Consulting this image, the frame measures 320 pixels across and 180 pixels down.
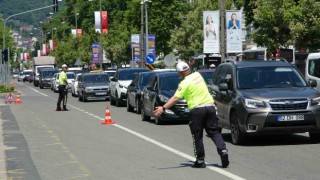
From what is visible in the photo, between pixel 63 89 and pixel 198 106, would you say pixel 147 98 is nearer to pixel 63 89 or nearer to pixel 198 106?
pixel 63 89

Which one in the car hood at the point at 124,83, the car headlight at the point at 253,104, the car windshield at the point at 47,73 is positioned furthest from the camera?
the car windshield at the point at 47,73

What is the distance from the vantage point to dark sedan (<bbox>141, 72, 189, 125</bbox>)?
24.1 meters

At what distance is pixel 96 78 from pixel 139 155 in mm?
30812

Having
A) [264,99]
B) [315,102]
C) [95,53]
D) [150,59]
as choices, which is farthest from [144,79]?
[95,53]

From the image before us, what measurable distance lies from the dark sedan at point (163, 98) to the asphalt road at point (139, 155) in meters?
0.52

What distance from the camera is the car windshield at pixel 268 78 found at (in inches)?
688

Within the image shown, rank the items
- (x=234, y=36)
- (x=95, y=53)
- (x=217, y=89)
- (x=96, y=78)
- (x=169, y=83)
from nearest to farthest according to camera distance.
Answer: (x=217, y=89), (x=169, y=83), (x=234, y=36), (x=96, y=78), (x=95, y=53)

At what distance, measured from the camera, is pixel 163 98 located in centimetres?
2473

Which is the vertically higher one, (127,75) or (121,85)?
(127,75)

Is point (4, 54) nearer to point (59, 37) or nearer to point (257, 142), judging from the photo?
point (257, 142)

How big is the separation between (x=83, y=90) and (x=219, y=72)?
26286mm

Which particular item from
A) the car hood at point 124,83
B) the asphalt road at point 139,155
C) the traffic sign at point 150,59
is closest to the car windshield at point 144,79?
the car hood at point 124,83

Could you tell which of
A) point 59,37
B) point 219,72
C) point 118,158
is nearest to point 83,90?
point 219,72

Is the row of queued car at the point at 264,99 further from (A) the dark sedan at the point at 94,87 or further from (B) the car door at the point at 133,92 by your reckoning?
(A) the dark sedan at the point at 94,87
